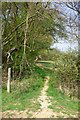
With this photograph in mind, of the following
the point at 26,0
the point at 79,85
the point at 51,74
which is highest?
the point at 26,0

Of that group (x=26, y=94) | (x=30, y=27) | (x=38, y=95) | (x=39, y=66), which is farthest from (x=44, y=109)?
(x=30, y=27)

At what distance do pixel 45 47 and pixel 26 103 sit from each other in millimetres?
1649

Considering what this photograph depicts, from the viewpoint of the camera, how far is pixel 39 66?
345cm

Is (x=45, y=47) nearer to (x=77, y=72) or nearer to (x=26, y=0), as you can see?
(x=77, y=72)

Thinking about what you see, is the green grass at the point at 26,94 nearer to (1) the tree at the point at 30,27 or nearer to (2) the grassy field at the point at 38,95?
(2) the grassy field at the point at 38,95

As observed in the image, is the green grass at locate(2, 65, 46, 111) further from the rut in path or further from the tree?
the tree

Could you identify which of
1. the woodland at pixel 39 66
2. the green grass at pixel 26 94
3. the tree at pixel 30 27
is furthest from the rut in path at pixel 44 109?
the tree at pixel 30 27

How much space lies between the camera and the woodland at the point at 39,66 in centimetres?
203

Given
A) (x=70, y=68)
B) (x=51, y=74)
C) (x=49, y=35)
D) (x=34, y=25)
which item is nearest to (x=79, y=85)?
(x=70, y=68)

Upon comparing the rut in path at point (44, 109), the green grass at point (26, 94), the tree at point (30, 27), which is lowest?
the rut in path at point (44, 109)

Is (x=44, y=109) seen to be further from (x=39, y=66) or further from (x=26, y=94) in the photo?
(x=39, y=66)

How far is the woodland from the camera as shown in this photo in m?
2.03

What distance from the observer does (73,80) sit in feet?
9.52

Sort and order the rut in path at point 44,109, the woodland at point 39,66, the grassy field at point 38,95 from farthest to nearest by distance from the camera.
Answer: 1. the grassy field at point 38,95
2. the woodland at point 39,66
3. the rut in path at point 44,109
